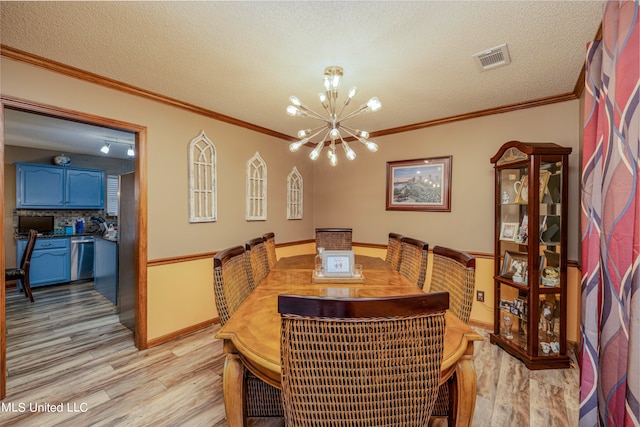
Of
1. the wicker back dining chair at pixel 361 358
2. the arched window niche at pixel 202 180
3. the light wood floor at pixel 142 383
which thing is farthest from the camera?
the arched window niche at pixel 202 180

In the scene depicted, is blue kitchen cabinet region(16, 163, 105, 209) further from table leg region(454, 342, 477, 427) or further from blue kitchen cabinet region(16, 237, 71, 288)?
table leg region(454, 342, 477, 427)

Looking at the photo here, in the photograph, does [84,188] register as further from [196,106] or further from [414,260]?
[414,260]

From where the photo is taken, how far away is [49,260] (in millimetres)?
4629

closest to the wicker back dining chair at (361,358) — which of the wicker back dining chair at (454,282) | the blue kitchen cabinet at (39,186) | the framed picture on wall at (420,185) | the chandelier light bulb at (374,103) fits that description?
the wicker back dining chair at (454,282)

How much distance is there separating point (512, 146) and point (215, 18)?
8.08ft

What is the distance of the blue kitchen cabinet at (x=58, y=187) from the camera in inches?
181

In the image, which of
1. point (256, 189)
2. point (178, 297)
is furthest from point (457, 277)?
point (256, 189)

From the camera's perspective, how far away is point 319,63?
203 cm

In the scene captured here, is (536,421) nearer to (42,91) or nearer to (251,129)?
(251,129)

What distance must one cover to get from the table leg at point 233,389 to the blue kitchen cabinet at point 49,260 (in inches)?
204

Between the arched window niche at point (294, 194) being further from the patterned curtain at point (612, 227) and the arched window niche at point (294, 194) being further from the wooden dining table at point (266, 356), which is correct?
the patterned curtain at point (612, 227)

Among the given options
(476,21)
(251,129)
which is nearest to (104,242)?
(251,129)

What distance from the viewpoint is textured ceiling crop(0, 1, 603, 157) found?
151cm

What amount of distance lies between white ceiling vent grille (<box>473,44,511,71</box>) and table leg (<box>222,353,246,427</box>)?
2320mm
